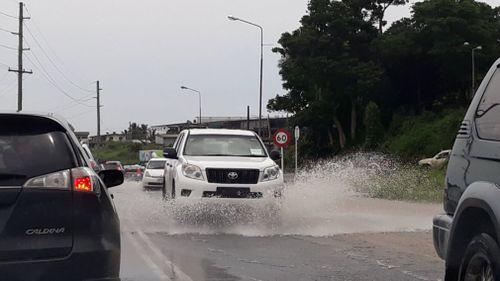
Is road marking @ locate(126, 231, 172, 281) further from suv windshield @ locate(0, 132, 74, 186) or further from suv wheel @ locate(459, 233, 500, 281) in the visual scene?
suv wheel @ locate(459, 233, 500, 281)

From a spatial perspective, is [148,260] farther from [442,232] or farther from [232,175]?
[442,232]

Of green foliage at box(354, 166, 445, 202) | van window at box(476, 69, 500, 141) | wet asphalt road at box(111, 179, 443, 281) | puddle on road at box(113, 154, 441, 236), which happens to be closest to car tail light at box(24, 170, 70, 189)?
van window at box(476, 69, 500, 141)

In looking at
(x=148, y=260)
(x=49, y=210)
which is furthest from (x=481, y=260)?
(x=148, y=260)

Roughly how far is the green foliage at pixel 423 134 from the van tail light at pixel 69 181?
150 feet

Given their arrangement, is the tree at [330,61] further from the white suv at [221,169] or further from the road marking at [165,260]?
the road marking at [165,260]

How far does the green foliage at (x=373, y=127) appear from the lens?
190ft

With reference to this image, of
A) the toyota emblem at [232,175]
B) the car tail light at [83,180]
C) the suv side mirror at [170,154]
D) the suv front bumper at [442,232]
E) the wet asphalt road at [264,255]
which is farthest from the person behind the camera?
the suv side mirror at [170,154]

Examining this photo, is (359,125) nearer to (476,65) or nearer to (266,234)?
(476,65)

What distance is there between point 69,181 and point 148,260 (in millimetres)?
4575

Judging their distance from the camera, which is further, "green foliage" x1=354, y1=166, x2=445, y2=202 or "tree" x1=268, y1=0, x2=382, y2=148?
"tree" x1=268, y1=0, x2=382, y2=148

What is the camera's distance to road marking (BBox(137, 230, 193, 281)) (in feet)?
25.2

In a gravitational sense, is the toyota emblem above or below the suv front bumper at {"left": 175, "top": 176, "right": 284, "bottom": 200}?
above

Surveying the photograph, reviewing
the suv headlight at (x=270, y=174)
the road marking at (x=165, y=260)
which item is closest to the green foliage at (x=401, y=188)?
the suv headlight at (x=270, y=174)

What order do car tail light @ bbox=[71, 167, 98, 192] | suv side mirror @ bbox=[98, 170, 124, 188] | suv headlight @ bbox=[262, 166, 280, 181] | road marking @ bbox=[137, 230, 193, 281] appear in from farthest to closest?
suv headlight @ bbox=[262, 166, 280, 181] < road marking @ bbox=[137, 230, 193, 281] < suv side mirror @ bbox=[98, 170, 124, 188] < car tail light @ bbox=[71, 167, 98, 192]
